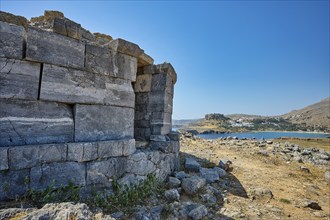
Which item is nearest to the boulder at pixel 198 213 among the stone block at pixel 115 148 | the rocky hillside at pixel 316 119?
the stone block at pixel 115 148

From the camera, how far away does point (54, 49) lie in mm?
3752

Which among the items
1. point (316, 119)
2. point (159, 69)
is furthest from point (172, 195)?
point (316, 119)

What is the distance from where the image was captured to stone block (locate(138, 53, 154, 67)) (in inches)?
212

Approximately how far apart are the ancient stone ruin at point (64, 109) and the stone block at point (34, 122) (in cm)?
1

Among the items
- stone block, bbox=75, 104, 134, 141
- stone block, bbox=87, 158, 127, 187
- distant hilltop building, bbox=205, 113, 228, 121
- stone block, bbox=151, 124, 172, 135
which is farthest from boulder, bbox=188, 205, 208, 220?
distant hilltop building, bbox=205, 113, 228, 121

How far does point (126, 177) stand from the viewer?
178 inches

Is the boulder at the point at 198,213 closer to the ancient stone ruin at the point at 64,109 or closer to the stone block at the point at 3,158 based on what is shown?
the ancient stone ruin at the point at 64,109

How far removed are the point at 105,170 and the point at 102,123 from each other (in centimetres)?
99

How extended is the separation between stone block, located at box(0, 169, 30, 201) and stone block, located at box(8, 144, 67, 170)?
10 cm

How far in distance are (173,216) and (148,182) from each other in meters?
1.19

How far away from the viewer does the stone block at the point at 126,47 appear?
15.0 ft

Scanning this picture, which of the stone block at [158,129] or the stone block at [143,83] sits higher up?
the stone block at [143,83]

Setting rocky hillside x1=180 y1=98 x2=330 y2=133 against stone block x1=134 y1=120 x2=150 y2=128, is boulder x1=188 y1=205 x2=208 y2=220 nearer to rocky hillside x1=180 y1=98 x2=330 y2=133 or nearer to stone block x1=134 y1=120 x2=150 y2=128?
stone block x1=134 y1=120 x2=150 y2=128

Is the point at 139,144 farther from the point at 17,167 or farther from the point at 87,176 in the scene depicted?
the point at 17,167
